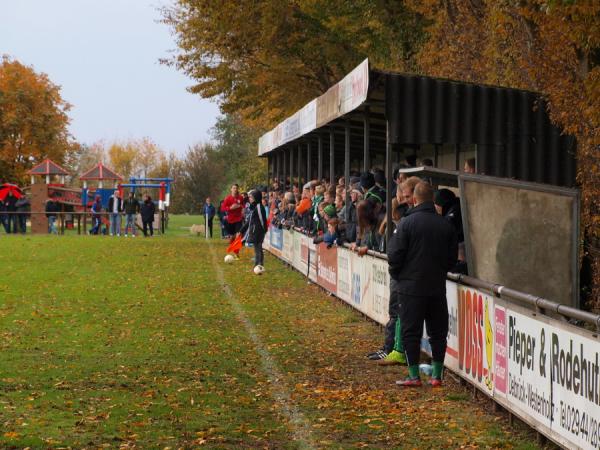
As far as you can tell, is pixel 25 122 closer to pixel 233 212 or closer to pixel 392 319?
pixel 233 212

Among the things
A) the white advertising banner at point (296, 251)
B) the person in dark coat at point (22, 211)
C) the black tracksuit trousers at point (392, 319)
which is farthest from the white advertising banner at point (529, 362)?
the person in dark coat at point (22, 211)

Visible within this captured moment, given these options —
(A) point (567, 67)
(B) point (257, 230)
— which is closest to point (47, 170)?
(B) point (257, 230)

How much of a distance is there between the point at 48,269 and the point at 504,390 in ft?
65.4

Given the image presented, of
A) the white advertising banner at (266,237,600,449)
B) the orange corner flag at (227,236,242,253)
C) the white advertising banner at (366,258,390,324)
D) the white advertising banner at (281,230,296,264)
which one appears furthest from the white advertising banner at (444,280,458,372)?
the orange corner flag at (227,236,242,253)

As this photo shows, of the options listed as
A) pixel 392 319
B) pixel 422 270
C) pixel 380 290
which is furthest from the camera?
pixel 380 290

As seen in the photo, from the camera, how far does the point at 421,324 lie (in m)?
11.4

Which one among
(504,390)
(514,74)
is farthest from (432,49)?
(504,390)

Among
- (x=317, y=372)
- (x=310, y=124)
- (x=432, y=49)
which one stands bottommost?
(x=317, y=372)

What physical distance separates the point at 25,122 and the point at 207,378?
7898cm

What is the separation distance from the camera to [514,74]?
25.7 metres

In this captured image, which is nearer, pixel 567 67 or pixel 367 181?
pixel 367 181

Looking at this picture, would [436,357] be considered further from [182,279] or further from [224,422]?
[182,279]

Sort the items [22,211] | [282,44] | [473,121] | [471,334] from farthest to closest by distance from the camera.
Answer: [22,211], [282,44], [473,121], [471,334]

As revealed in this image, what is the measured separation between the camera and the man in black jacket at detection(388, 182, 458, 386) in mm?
11180
